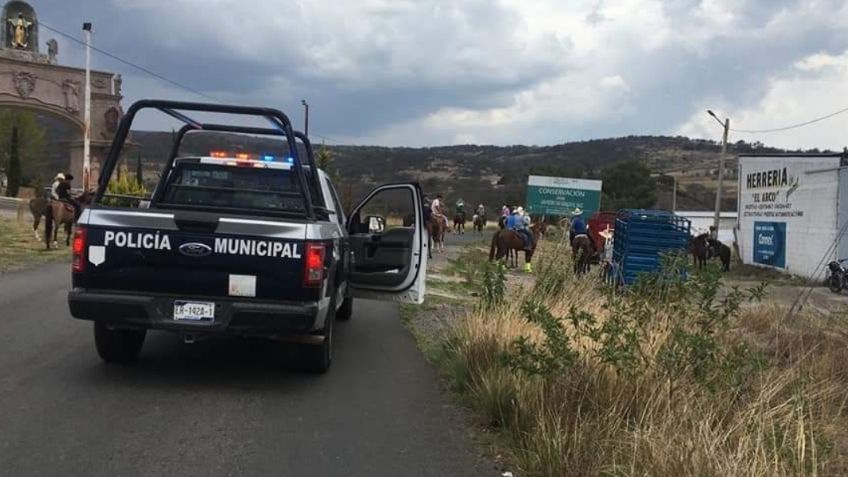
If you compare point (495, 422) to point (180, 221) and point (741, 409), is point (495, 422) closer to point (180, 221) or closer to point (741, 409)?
point (741, 409)

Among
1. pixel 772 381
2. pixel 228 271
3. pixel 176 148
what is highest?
pixel 176 148

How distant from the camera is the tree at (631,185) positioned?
256 ft

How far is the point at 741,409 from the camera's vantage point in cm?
558

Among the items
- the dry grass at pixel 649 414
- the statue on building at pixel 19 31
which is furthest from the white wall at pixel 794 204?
the statue on building at pixel 19 31

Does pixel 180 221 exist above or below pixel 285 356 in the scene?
above

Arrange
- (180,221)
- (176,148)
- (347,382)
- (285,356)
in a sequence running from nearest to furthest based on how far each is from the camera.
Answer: (180,221), (347,382), (285,356), (176,148)

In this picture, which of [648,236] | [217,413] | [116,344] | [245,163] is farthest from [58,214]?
[217,413]

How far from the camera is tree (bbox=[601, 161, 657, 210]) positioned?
77938 mm

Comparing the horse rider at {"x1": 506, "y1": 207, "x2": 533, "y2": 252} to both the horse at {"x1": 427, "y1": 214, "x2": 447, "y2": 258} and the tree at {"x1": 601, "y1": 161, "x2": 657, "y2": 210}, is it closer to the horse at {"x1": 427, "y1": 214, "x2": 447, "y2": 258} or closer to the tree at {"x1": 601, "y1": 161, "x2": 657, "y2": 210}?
the horse at {"x1": 427, "y1": 214, "x2": 447, "y2": 258}

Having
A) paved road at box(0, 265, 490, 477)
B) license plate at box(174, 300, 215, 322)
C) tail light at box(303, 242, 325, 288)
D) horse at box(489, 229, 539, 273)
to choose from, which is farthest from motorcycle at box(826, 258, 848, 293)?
license plate at box(174, 300, 215, 322)

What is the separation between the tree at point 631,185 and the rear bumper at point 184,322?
7143 cm

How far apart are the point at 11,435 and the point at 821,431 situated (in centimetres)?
532

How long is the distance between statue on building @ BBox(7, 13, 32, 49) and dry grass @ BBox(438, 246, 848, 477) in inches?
1599

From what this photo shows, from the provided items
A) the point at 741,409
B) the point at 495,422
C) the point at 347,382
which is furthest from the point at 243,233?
the point at 741,409
